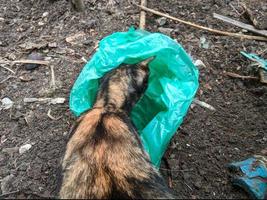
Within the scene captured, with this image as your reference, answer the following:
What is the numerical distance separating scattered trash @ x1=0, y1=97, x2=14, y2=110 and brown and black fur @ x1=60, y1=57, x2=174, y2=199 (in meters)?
1.51

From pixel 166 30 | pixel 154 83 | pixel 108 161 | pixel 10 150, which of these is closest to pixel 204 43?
pixel 166 30

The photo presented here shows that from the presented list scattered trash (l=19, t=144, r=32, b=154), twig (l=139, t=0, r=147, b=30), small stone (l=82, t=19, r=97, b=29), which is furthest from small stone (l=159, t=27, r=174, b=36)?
scattered trash (l=19, t=144, r=32, b=154)

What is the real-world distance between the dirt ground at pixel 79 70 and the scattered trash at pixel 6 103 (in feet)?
0.14

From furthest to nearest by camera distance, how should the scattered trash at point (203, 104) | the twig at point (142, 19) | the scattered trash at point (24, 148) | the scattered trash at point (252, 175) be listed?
the twig at point (142, 19) → the scattered trash at point (203, 104) → the scattered trash at point (24, 148) → the scattered trash at point (252, 175)

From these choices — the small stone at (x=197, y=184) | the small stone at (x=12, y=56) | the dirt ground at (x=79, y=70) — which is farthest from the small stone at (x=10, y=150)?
the small stone at (x=197, y=184)

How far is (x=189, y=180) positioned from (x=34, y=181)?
1.34m

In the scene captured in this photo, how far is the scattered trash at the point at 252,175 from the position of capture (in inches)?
149

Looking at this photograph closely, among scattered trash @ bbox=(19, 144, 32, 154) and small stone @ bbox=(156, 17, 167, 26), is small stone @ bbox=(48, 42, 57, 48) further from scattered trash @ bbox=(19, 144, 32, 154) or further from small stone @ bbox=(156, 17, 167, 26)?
scattered trash @ bbox=(19, 144, 32, 154)

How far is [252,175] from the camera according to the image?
389 centimetres

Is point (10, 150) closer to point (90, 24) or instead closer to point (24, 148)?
point (24, 148)

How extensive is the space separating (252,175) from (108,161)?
1513 millimetres

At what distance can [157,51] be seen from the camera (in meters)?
4.09

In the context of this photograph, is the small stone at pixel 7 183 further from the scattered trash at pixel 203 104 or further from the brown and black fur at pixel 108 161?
the scattered trash at pixel 203 104

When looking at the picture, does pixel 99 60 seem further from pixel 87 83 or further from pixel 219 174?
pixel 219 174
